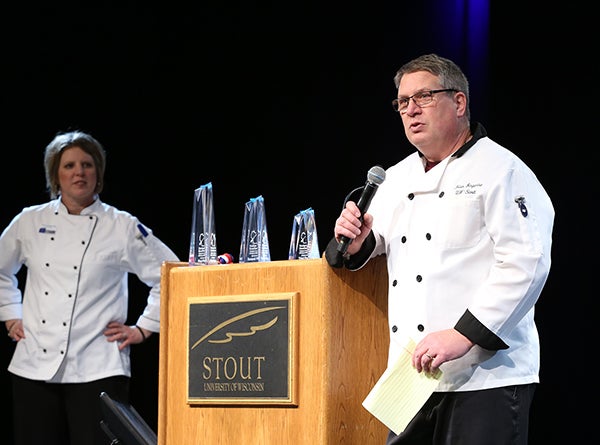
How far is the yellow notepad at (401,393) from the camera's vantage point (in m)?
2.10

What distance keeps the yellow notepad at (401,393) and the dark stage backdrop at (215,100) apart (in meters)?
2.09

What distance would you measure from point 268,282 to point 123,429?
94cm

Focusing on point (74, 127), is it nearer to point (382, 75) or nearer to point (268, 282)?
point (382, 75)

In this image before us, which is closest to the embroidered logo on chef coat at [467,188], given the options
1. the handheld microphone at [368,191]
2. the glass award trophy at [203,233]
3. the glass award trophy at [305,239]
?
the handheld microphone at [368,191]

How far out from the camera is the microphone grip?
2139 mm

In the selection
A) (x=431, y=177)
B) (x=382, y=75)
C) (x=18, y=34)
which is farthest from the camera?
(x=18, y=34)

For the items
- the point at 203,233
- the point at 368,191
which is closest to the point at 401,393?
the point at 368,191

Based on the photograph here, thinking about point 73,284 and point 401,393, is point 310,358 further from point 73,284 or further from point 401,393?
point 73,284

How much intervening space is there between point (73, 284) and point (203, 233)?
4.27 ft

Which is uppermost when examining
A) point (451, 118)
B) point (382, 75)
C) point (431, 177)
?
point (382, 75)

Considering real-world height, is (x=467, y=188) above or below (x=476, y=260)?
above

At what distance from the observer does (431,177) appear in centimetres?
226

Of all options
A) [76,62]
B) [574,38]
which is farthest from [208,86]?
[574,38]

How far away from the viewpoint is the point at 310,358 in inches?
90.8
